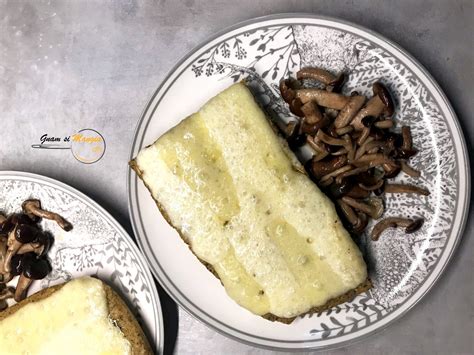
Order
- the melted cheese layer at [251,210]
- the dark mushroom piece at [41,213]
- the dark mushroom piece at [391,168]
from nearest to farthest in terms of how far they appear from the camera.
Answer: the melted cheese layer at [251,210] < the dark mushroom piece at [391,168] < the dark mushroom piece at [41,213]

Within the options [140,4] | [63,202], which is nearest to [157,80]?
[140,4]

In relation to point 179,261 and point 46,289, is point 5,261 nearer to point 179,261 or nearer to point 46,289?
point 46,289

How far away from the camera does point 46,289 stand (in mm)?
3607

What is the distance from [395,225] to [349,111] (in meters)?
0.72

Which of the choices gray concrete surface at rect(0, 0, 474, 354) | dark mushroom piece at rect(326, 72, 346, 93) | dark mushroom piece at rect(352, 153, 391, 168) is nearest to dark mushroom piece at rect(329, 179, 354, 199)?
dark mushroom piece at rect(352, 153, 391, 168)

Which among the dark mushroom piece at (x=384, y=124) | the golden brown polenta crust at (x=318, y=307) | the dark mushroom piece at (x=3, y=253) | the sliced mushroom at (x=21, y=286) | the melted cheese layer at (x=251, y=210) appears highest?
the dark mushroom piece at (x=384, y=124)

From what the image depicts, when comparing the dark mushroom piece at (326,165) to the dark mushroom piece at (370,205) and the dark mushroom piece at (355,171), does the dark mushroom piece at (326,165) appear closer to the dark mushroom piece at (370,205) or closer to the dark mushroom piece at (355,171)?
the dark mushroom piece at (355,171)

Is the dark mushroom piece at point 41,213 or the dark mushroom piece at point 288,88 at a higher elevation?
the dark mushroom piece at point 288,88

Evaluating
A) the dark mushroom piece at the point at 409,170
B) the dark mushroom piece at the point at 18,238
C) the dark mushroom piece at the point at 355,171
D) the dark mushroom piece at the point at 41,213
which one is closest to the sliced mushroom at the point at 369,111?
the dark mushroom piece at the point at 355,171

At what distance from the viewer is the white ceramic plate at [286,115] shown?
3242mm

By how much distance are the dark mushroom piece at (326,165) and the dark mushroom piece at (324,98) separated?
12.1 inches

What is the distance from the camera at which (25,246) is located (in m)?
3.56

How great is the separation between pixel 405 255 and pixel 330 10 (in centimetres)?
162

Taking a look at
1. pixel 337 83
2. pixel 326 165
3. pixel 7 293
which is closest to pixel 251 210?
pixel 326 165
